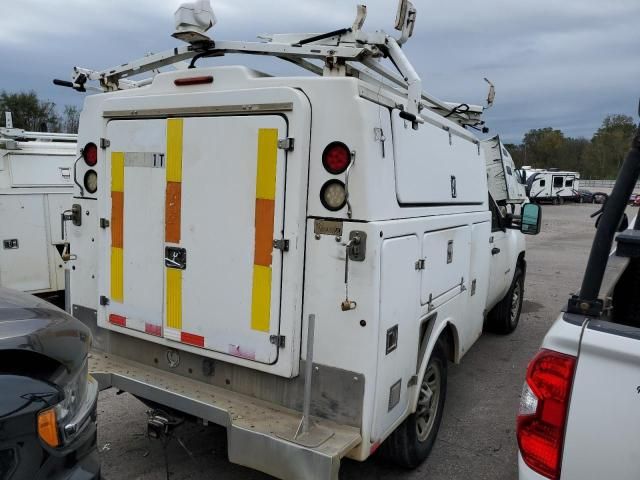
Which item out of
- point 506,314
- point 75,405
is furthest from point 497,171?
point 75,405

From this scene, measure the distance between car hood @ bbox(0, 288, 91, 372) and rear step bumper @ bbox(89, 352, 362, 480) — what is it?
33.4 inches

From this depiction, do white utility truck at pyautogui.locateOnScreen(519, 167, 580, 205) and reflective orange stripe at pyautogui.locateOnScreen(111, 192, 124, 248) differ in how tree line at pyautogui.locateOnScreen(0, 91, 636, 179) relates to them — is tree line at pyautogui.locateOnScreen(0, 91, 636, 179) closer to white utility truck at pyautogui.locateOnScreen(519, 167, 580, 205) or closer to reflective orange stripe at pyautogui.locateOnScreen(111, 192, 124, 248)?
white utility truck at pyautogui.locateOnScreen(519, 167, 580, 205)

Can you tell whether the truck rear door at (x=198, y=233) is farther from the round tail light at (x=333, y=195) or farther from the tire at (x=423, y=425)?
the tire at (x=423, y=425)

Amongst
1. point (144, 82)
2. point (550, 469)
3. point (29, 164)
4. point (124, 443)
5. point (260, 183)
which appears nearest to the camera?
point (550, 469)

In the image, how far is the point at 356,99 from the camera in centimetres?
268

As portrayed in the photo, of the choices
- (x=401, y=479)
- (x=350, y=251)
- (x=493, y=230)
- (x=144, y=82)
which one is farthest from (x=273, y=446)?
(x=493, y=230)

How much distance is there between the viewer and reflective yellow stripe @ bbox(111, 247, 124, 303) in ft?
11.4

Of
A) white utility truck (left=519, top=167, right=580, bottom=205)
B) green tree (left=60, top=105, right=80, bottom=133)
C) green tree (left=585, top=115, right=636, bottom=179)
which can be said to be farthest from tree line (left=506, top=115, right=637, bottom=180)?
green tree (left=60, top=105, right=80, bottom=133)

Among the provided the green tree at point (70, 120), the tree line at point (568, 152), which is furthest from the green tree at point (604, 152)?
the green tree at point (70, 120)

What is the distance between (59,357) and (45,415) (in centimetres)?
25

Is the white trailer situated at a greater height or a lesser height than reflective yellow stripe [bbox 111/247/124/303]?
greater

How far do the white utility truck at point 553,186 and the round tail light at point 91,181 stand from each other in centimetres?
4115

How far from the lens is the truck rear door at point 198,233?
9.62ft

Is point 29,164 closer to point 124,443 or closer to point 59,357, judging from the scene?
point 124,443
